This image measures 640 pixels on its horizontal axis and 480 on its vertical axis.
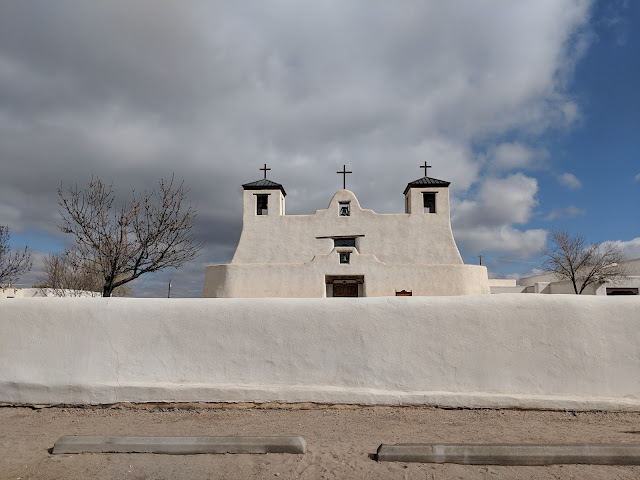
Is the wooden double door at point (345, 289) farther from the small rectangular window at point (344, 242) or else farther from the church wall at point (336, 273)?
the small rectangular window at point (344, 242)

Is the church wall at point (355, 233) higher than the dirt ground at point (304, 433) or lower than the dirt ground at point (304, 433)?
higher

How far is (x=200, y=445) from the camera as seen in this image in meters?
4.54

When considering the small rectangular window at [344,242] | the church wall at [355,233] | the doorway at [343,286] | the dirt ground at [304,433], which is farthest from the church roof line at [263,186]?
the dirt ground at [304,433]

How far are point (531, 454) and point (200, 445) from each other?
3539mm

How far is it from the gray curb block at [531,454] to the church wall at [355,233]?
13.4 metres

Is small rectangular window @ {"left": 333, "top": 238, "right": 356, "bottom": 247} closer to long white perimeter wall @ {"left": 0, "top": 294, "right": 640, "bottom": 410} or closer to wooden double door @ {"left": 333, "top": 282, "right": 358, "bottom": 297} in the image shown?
wooden double door @ {"left": 333, "top": 282, "right": 358, "bottom": 297}

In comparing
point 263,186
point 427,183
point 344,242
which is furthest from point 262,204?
point 427,183

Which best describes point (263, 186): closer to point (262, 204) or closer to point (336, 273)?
point (262, 204)

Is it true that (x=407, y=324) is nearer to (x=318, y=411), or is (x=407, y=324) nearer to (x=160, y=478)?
(x=318, y=411)

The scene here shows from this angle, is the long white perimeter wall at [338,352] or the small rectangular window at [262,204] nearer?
the long white perimeter wall at [338,352]

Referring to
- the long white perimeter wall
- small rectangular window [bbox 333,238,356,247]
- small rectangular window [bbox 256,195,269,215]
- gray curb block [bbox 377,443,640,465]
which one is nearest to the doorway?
small rectangular window [bbox 333,238,356,247]

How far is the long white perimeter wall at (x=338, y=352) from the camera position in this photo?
19.6ft

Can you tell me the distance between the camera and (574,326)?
602cm

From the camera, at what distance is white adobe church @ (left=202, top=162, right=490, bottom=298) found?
53.2ft
